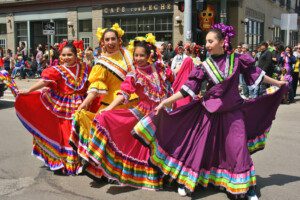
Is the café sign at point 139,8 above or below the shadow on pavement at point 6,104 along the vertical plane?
above

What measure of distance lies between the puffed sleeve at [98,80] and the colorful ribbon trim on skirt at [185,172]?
2.63ft

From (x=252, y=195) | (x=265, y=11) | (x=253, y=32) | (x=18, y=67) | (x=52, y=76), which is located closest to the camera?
(x=252, y=195)

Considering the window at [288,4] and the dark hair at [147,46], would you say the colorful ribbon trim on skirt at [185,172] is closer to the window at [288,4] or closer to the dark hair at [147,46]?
the dark hair at [147,46]

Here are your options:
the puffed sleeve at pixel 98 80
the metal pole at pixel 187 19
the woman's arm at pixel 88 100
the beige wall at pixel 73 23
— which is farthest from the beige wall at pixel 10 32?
the woman's arm at pixel 88 100

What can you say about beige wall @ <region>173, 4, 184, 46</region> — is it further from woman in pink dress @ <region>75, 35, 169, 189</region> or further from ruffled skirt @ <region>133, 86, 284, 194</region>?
ruffled skirt @ <region>133, 86, 284, 194</region>

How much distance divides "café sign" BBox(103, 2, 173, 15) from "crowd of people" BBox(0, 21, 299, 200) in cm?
1526

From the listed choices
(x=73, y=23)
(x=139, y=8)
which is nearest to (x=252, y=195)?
(x=139, y=8)

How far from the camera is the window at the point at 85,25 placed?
2239 centimetres

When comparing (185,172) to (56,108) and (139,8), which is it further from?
(139,8)

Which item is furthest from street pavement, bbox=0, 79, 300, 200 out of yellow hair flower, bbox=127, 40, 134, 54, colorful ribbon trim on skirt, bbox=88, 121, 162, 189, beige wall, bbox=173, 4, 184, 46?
beige wall, bbox=173, 4, 184, 46

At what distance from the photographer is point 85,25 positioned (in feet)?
73.8

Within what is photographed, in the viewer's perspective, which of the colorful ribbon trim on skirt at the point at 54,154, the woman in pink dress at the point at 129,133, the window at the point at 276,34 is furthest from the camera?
the window at the point at 276,34

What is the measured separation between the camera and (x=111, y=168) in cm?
451

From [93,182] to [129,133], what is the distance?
78 centimetres
